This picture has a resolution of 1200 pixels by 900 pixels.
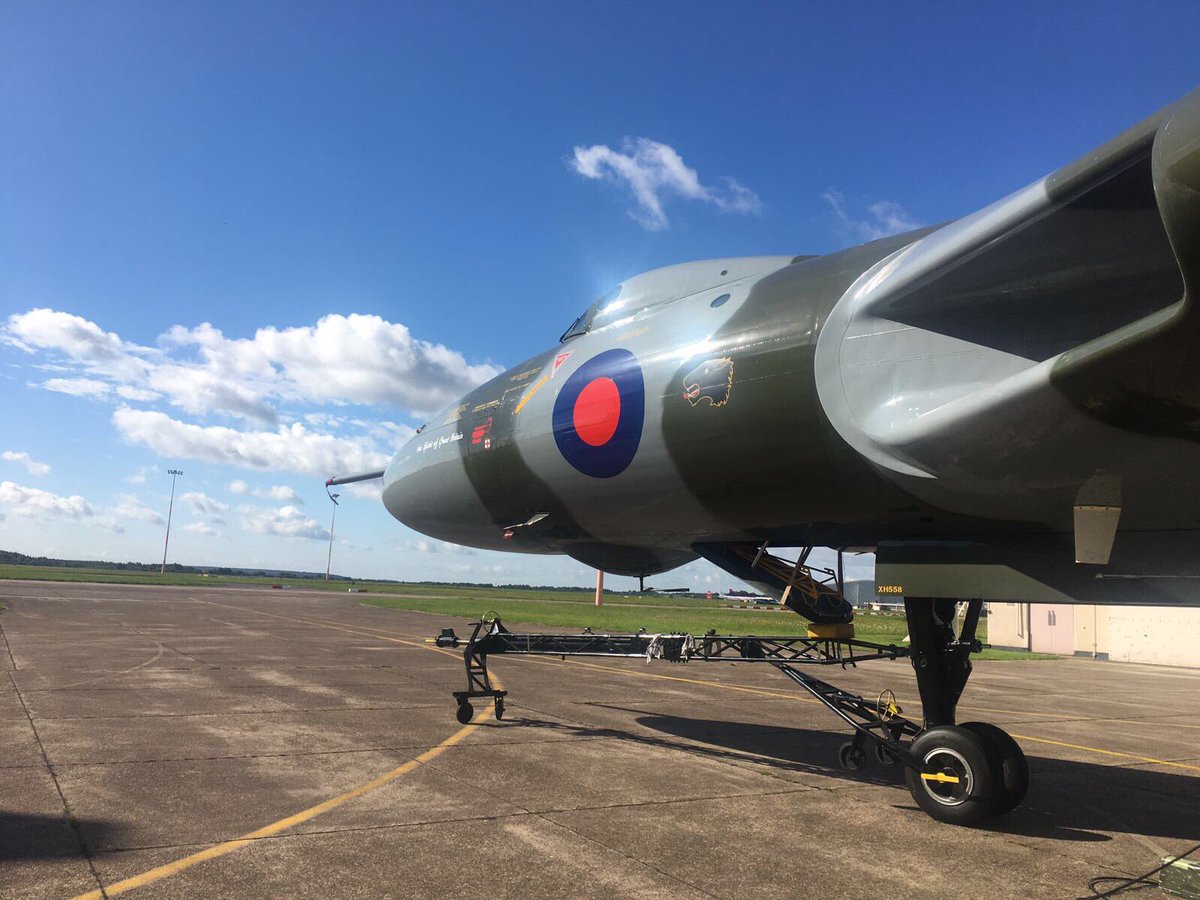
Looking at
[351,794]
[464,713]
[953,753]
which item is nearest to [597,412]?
[351,794]

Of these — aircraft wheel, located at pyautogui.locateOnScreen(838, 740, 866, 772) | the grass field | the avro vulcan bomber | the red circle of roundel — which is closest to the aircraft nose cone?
the avro vulcan bomber

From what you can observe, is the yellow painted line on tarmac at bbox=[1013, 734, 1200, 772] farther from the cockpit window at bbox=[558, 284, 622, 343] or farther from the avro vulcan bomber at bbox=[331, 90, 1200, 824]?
the cockpit window at bbox=[558, 284, 622, 343]

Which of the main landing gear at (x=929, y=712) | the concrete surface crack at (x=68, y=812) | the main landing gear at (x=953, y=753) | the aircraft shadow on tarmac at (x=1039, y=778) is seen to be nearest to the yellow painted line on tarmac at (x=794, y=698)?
the aircraft shadow on tarmac at (x=1039, y=778)

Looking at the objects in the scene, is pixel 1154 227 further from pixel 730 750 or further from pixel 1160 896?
pixel 730 750

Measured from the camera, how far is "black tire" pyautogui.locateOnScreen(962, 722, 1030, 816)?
6852mm

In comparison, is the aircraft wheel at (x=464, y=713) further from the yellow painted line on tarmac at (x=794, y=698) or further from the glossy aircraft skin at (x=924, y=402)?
the yellow painted line on tarmac at (x=794, y=698)

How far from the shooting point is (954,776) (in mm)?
7016

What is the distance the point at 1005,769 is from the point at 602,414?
16.2 feet

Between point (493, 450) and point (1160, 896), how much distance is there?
7526 mm

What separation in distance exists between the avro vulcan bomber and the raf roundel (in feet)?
0.10

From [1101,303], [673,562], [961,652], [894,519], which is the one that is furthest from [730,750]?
[1101,303]

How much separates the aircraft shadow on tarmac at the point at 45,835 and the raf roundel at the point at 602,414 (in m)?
5.18

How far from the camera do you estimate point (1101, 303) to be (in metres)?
5.32

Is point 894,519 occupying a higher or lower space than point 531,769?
higher
